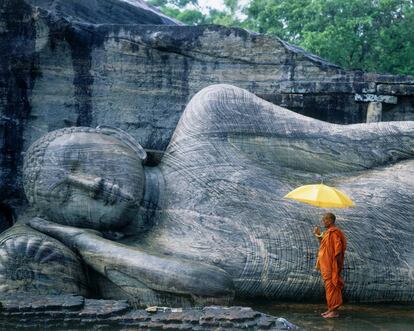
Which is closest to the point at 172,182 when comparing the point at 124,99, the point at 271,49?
the point at 124,99

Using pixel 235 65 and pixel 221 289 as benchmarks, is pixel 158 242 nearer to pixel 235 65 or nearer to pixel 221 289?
pixel 221 289

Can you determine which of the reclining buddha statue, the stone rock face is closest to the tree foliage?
the stone rock face

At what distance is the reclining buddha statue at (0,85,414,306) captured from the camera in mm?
5582

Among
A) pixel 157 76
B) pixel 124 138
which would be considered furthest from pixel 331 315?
pixel 157 76

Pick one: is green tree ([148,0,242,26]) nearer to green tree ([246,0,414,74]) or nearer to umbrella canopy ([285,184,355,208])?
green tree ([246,0,414,74])

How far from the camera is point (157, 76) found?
7.84m

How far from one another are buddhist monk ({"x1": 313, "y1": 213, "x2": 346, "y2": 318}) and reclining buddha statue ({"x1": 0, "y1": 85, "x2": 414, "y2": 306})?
44 centimetres

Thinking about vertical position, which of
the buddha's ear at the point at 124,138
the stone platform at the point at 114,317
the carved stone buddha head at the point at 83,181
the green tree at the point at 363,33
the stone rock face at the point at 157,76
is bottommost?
the stone platform at the point at 114,317

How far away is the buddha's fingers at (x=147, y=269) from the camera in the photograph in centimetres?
545

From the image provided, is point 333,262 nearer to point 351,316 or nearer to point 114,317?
point 351,316

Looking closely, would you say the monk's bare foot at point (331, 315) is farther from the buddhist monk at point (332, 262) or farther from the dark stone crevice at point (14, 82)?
the dark stone crevice at point (14, 82)

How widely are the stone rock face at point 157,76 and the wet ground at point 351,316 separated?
262cm

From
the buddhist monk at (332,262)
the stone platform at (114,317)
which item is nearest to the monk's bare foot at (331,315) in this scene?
the buddhist monk at (332,262)

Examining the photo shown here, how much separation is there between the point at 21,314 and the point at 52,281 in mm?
642
